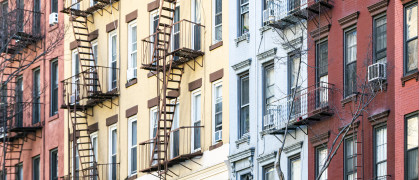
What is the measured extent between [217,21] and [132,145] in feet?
23.6

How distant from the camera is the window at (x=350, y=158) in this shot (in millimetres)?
41469

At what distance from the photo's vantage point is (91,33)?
57906 millimetres

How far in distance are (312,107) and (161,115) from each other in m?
9.56

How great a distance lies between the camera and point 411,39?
130 feet

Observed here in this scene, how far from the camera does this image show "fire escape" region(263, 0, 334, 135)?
143 feet

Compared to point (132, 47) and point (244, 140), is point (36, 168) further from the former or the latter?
point (244, 140)

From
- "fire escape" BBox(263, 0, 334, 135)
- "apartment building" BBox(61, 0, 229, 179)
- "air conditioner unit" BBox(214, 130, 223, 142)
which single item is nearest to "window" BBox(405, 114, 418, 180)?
"fire escape" BBox(263, 0, 334, 135)

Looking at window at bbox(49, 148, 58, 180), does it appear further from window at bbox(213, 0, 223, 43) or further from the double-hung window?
window at bbox(213, 0, 223, 43)

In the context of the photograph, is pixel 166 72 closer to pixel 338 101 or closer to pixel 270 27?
pixel 270 27

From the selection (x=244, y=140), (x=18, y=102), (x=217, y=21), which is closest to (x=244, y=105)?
(x=244, y=140)

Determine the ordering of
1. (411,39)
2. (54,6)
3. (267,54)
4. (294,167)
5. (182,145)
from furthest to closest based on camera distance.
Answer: (54,6)
(182,145)
(267,54)
(294,167)
(411,39)

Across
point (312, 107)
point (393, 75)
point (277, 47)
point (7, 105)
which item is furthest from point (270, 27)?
point (7, 105)

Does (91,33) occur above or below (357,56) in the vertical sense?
above

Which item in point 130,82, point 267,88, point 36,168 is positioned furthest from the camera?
point 36,168
